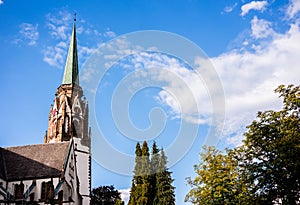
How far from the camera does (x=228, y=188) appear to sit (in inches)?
950

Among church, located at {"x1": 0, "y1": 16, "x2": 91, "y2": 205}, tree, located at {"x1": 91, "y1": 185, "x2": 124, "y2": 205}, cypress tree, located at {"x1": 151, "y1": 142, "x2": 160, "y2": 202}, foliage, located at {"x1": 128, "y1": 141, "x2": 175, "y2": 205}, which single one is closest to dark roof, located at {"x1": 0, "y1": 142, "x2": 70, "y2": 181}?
church, located at {"x1": 0, "y1": 16, "x2": 91, "y2": 205}

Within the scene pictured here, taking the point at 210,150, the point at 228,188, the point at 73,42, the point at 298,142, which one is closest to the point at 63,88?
the point at 73,42

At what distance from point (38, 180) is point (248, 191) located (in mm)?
20422

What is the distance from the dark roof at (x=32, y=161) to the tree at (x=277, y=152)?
19.3 meters

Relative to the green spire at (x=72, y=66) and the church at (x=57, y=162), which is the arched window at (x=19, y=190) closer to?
the church at (x=57, y=162)

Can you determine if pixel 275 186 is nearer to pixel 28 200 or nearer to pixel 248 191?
pixel 248 191

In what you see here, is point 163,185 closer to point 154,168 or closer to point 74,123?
point 154,168

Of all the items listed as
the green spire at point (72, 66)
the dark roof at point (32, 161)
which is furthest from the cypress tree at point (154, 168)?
the green spire at point (72, 66)

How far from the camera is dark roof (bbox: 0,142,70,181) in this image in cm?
3534

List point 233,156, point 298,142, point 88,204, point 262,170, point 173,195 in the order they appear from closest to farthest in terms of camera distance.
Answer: point 298,142 < point 262,170 < point 233,156 < point 173,195 < point 88,204

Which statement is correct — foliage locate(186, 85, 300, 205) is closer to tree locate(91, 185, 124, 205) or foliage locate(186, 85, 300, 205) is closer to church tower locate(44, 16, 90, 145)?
church tower locate(44, 16, 90, 145)

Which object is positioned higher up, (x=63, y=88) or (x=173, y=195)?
(x=63, y=88)

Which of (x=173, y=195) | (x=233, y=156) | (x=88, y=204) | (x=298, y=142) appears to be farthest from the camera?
(x=88, y=204)

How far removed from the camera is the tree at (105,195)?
52.9m
